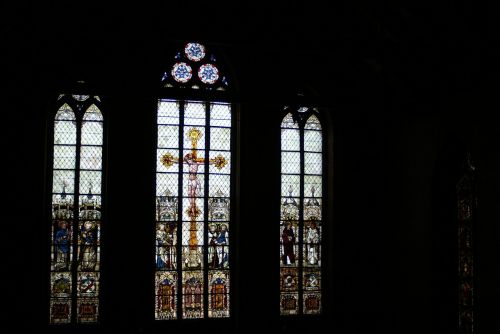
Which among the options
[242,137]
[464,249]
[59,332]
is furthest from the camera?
[242,137]

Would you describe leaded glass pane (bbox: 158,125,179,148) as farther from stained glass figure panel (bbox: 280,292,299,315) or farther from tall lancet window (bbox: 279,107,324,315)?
stained glass figure panel (bbox: 280,292,299,315)

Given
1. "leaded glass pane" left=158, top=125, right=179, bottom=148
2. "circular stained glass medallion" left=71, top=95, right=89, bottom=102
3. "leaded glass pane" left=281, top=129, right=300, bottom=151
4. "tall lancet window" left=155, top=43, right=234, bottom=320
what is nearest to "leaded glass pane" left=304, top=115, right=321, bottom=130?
"leaded glass pane" left=281, top=129, right=300, bottom=151

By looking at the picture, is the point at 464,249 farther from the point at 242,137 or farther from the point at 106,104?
the point at 106,104

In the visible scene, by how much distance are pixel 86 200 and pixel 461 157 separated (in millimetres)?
5541

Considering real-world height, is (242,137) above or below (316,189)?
above

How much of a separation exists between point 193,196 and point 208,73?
2.05 m

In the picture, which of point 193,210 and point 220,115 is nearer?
point 193,210

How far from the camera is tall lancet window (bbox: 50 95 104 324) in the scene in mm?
9789

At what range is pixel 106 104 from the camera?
10.2 m

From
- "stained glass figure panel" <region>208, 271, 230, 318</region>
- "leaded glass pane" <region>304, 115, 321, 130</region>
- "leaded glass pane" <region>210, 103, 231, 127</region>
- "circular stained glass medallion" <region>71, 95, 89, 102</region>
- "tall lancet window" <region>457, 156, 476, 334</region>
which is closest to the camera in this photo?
"tall lancet window" <region>457, 156, 476, 334</region>

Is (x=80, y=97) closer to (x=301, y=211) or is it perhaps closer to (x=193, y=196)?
(x=193, y=196)

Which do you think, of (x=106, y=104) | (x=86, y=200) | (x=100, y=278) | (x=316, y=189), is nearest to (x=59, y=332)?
(x=100, y=278)

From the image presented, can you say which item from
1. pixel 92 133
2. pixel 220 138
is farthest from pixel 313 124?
pixel 92 133

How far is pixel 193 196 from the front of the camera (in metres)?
10.5
